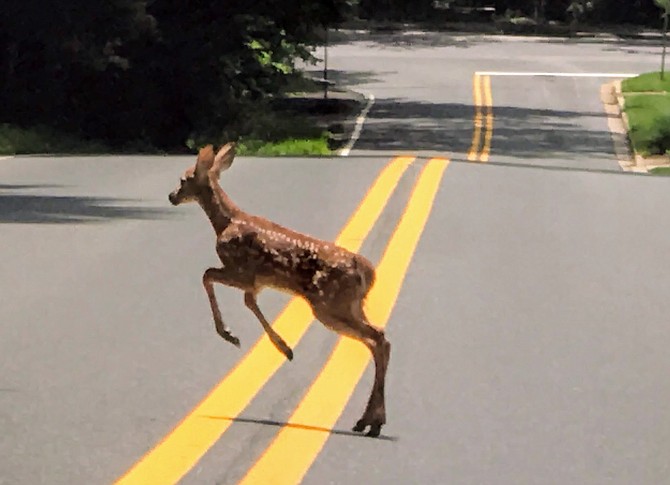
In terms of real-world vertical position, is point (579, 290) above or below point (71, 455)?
below

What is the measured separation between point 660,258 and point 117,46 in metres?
21.2

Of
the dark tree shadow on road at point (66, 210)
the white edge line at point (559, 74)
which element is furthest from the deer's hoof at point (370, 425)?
the white edge line at point (559, 74)

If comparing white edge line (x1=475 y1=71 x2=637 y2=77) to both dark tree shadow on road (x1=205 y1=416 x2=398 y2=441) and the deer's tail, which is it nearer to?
dark tree shadow on road (x1=205 y1=416 x2=398 y2=441)

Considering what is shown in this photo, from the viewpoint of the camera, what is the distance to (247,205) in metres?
13.7

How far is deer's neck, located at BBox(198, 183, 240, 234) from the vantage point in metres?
5.79

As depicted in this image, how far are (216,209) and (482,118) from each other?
36.0m

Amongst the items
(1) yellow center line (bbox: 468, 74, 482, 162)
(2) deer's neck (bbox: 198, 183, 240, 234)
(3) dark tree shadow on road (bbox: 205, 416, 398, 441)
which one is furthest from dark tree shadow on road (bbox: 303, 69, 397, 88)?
(2) deer's neck (bbox: 198, 183, 240, 234)

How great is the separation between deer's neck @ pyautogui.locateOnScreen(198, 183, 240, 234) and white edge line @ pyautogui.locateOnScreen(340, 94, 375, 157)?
884 inches

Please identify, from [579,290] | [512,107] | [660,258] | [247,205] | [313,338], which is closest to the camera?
[313,338]

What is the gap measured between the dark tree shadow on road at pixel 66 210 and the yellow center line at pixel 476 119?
15.1 meters

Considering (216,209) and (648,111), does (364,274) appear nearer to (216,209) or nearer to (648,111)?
(216,209)

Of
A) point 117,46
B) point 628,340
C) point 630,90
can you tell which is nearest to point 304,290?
point 628,340

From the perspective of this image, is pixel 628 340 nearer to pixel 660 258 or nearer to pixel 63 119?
pixel 660 258

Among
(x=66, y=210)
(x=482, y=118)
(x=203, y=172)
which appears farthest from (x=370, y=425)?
(x=482, y=118)
